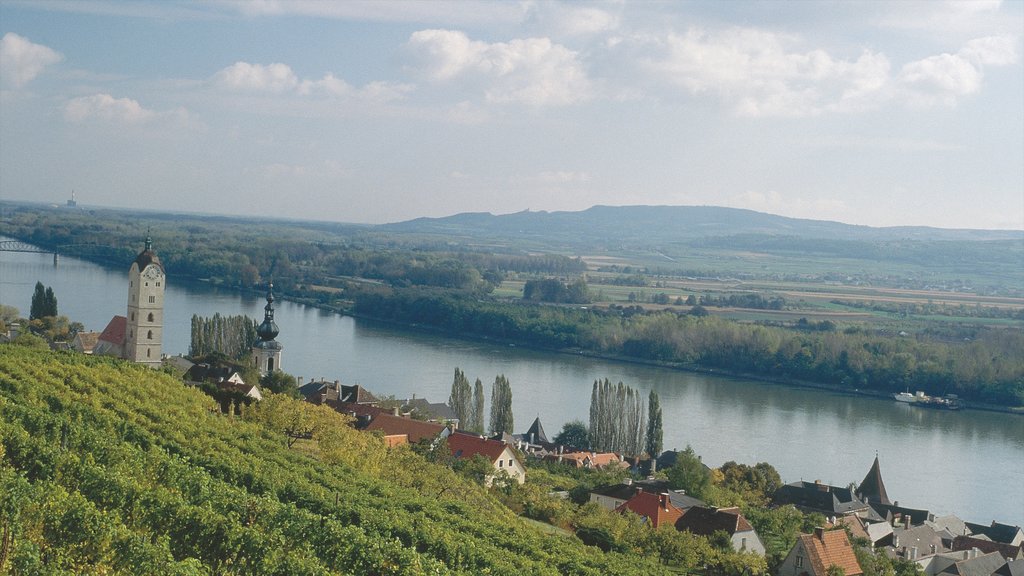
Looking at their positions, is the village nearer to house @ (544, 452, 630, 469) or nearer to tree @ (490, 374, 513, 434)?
house @ (544, 452, 630, 469)

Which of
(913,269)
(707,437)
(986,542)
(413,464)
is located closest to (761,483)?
(986,542)

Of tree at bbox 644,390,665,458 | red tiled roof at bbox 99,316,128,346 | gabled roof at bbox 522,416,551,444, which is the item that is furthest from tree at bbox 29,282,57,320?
tree at bbox 644,390,665,458

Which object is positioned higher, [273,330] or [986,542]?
[273,330]

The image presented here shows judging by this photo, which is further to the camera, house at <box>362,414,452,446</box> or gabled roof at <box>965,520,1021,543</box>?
house at <box>362,414,452,446</box>

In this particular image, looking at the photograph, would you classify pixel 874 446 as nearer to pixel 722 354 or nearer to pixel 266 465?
pixel 722 354

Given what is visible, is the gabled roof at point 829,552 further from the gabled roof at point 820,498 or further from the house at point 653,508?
the gabled roof at point 820,498

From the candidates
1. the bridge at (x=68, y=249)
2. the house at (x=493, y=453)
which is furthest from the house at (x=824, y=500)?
the bridge at (x=68, y=249)

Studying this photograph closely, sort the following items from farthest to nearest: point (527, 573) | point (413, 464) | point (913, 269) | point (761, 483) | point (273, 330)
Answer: point (913, 269)
point (273, 330)
point (761, 483)
point (413, 464)
point (527, 573)

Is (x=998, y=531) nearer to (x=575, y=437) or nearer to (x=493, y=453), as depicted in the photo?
(x=493, y=453)
